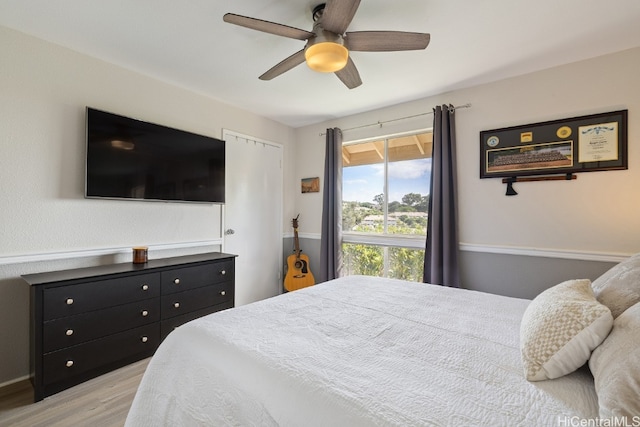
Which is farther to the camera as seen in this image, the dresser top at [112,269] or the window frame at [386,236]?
the window frame at [386,236]

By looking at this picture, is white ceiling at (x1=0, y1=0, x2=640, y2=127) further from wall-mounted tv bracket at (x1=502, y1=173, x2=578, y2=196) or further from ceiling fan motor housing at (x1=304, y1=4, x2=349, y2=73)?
wall-mounted tv bracket at (x1=502, y1=173, x2=578, y2=196)

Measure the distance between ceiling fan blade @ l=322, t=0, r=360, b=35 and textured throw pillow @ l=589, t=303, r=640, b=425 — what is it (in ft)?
5.52

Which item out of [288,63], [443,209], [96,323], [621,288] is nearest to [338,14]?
[288,63]

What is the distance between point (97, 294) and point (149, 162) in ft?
4.00

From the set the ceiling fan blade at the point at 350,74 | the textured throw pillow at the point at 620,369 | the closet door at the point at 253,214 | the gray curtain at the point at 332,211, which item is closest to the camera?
the textured throw pillow at the point at 620,369

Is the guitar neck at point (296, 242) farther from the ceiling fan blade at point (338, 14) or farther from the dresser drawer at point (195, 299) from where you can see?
the ceiling fan blade at point (338, 14)

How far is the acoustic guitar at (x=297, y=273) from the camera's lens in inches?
156

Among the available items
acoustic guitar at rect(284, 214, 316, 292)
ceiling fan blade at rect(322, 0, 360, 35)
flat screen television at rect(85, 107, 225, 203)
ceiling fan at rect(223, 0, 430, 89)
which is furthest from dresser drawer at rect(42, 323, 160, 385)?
ceiling fan blade at rect(322, 0, 360, 35)

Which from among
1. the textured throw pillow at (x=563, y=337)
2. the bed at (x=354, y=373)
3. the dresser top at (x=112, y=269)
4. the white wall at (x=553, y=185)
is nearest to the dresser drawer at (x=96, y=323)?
the dresser top at (x=112, y=269)

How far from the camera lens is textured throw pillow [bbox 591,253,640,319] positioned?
1.08 meters

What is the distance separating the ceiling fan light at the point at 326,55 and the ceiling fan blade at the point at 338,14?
3.8 inches

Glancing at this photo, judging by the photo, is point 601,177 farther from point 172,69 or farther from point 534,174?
point 172,69

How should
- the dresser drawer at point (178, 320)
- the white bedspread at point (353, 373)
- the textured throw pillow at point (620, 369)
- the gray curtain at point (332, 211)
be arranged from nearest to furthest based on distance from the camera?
1. the textured throw pillow at point (620, 369)
2. the white bedspread at point (353, 373)
3. the dresser drawer at point (178, 320)
4. the gray curtain at point (332, 211)

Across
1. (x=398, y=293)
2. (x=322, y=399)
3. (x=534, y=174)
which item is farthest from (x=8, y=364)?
(x=534, y=174)
